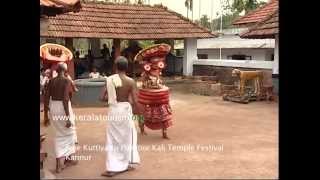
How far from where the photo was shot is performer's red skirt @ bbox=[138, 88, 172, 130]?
25.2ft

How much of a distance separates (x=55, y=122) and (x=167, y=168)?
1637 millimetres

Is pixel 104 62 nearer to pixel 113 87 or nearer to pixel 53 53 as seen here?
pixel 53 53

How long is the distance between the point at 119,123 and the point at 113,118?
105mm

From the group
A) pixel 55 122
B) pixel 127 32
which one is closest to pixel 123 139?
pixel 55 122

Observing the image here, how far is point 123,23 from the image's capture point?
1777 cm

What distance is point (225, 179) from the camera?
5602 mm

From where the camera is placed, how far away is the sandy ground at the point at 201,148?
5949mm

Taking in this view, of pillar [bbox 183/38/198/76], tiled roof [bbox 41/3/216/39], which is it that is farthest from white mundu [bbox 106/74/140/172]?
pillar [bbox 183/38/198/76]

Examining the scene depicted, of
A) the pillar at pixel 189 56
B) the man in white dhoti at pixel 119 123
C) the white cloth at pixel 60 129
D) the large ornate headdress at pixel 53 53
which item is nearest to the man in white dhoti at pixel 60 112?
the white cloth at pixel 60 129

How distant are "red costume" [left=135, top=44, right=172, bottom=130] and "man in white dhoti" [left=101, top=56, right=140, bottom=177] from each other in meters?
1.69

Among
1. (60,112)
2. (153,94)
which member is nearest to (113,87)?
(60,112)
